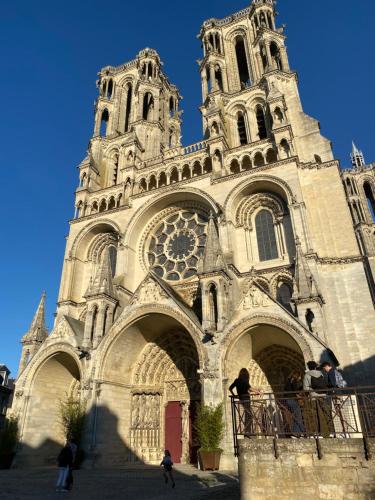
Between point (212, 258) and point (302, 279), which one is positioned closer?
point (302, 279)

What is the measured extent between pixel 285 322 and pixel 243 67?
2515 cm

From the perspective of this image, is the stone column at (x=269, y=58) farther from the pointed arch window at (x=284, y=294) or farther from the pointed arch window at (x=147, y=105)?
the pointed arch window at (x=284, y=294)

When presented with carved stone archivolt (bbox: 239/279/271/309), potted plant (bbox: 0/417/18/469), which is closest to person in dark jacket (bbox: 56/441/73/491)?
carved stone archivolt (bbox: 239/279/271/309)

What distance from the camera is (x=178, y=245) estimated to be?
70.6 feet

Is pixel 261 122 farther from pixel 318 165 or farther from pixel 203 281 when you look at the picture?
pixel 203 281

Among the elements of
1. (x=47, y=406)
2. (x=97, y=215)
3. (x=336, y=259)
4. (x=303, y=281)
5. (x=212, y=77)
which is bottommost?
(x=47, y=406)

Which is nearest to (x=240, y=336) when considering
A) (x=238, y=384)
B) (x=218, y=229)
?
(x=238, y=384)

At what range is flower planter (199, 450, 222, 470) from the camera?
12336 mm

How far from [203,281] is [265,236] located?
5.43m

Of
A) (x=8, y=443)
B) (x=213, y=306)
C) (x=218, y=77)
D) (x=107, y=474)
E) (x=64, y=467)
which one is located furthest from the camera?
(x=218, y=77)

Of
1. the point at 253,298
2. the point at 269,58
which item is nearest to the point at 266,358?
the point at 253,298

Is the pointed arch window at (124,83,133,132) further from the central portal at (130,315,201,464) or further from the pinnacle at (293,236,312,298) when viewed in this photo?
the pinnacle at (293,236,312,298)

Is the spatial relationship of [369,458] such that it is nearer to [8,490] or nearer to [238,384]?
[238,384]

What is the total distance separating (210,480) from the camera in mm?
10570
